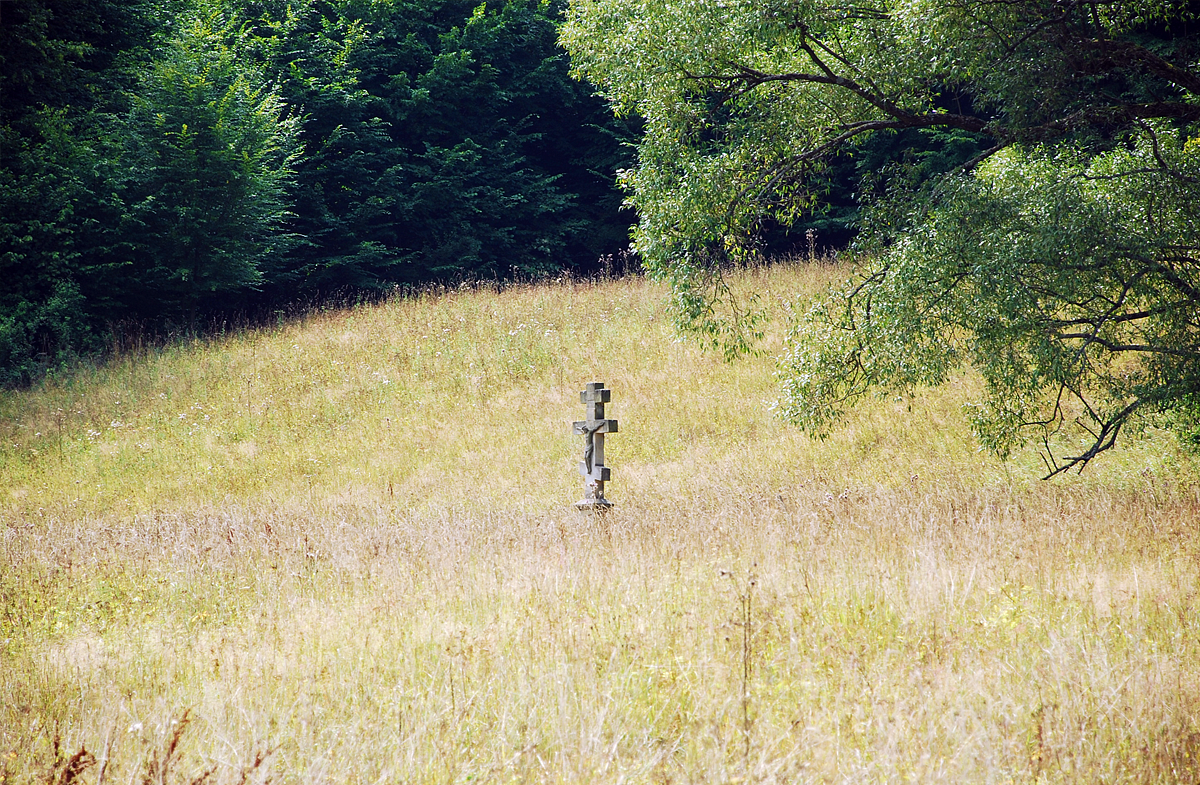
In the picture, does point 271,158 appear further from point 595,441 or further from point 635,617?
point 635,617

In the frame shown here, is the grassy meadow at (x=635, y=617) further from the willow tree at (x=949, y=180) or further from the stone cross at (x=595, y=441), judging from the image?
the willow tree at (x=949, y=180)

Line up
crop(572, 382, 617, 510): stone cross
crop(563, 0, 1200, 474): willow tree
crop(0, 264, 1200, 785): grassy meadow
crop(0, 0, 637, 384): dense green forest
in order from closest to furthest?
crop(0, 264, 1200, 785): grassy meadow < crop(563, 0, 1200, 474): willow tree < crop(572, 382, 617, 510): stone cross < crop(0, 0, 637, 384): dense green forest


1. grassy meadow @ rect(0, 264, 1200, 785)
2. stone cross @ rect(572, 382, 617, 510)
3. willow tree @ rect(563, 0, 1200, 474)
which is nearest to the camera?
grassy meadow @ rect(0, 264, 1200, 785)

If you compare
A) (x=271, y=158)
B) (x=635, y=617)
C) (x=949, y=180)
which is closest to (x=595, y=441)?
(x=635, y=617)

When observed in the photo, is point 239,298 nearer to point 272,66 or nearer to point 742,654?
point 272,66

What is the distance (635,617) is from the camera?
5.41 meters

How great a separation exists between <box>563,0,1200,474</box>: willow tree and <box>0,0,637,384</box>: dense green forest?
14.5m

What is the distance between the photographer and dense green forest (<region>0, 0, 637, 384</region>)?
66.1ft

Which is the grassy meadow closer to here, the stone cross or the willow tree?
the stone cross

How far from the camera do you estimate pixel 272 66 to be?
27.3 meters

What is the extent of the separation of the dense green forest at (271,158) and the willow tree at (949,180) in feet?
47.4

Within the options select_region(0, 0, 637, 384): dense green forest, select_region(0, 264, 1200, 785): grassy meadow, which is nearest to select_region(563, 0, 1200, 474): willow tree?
select_region(0, 264, 1200, 785): grassy meadow

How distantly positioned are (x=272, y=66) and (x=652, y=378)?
64.9 ft

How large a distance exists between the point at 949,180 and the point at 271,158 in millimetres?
21071
